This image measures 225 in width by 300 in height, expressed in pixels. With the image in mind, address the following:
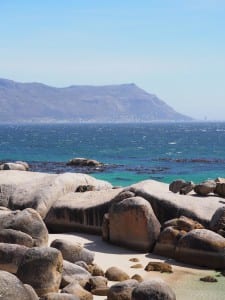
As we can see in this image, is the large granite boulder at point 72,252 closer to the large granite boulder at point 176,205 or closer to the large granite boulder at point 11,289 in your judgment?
the large granite boulder at point 176,205

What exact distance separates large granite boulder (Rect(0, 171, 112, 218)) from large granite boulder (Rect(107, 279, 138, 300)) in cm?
862

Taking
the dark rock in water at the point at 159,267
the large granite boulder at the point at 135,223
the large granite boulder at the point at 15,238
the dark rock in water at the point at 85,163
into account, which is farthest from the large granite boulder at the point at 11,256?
the dark rock in water at the point at 85,163

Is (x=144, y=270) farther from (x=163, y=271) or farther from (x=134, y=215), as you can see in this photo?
(x=134, y=215)

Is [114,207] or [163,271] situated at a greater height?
[114,207]

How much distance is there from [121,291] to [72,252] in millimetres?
3262

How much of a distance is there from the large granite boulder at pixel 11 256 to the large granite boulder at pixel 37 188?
23.7 ft

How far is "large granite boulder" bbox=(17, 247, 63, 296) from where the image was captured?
47.9 feet

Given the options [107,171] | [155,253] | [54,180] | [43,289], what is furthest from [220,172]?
[43,289]

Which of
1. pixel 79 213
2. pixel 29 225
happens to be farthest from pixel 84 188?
pixel 29 225

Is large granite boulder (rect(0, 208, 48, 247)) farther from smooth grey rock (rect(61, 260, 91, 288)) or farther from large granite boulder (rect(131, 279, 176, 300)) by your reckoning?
large granite boulder (rect(131, 279, 176, 300))

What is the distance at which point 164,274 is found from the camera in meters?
17.7

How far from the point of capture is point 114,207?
20.7 metres

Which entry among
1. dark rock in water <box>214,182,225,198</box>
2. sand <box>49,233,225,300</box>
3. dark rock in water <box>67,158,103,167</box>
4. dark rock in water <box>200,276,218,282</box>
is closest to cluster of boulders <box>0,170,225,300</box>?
sand <box>49,233,225,300</box>

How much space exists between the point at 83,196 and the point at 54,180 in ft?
4.65
